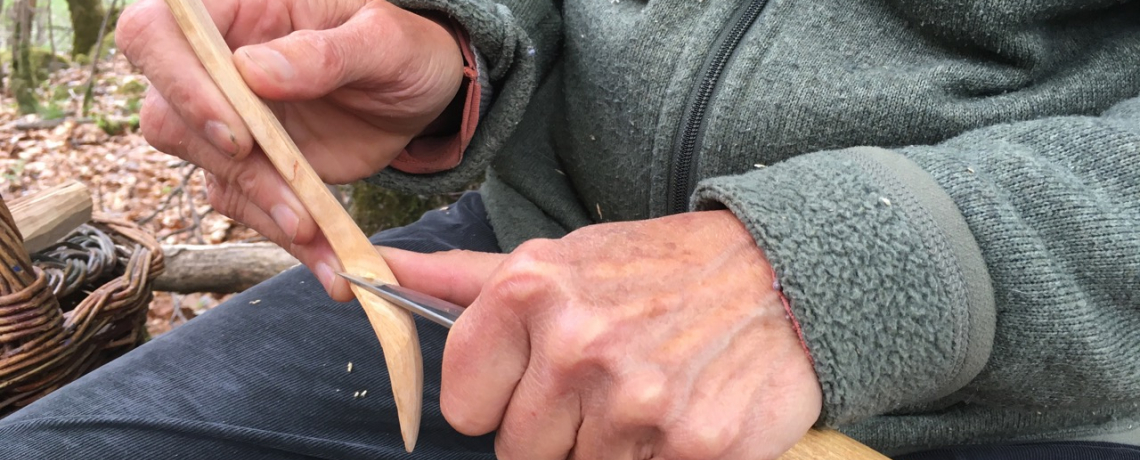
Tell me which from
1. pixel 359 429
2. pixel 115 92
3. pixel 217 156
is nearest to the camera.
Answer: pixel 217 156

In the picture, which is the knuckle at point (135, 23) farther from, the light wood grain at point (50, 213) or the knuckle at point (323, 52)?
the light wood grain at point (50, 213)

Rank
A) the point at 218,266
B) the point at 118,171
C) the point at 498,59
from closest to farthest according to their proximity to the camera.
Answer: the point at 498,59 → the point at 218,266 → the point at 118,171

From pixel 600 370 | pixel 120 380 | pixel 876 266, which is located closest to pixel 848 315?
pixel 876 266

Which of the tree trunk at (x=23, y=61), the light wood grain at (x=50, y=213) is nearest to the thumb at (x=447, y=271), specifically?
the light wood grain at (x=50, y=213)

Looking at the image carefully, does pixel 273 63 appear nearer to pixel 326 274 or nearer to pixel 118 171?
pixel 326 274

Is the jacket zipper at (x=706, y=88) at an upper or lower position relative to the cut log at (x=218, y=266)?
upper

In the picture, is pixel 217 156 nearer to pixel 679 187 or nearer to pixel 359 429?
pixel 359 429

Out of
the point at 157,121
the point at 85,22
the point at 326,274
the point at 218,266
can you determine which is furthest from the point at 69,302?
the point at 85,22
